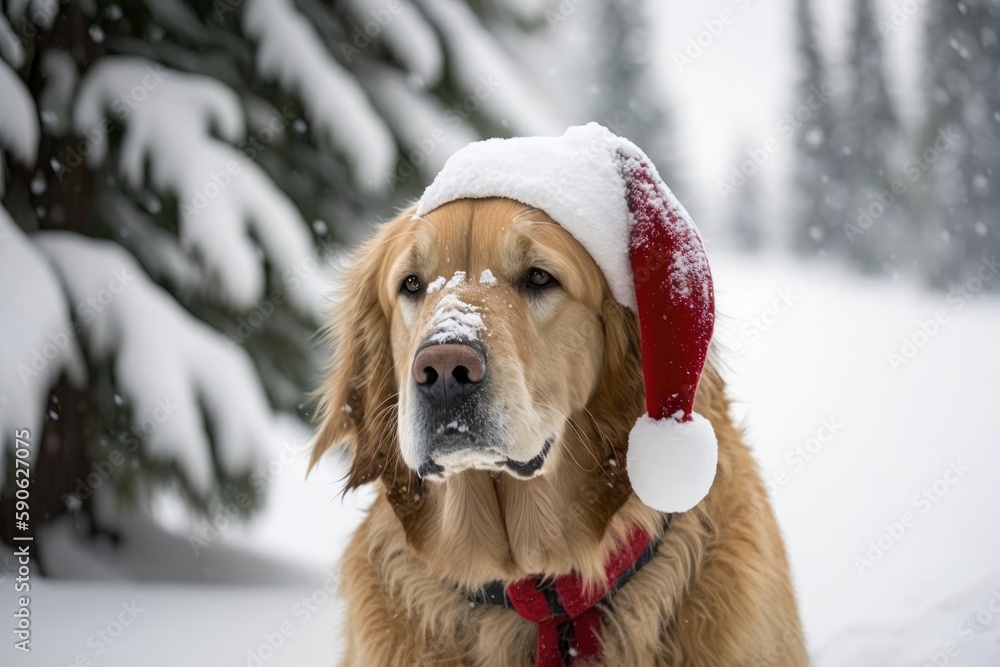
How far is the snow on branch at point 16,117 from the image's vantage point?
413 centimetres

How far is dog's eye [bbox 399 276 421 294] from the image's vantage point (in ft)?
8.30

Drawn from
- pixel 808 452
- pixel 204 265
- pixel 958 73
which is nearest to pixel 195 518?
pixel 204 265

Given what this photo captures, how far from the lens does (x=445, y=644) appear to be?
248 cm

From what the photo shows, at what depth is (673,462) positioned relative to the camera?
81.6 inches

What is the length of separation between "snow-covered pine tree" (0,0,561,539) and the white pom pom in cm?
306

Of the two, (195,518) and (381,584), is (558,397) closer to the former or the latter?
(381,584)

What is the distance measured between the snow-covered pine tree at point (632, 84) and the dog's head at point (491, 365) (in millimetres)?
20160

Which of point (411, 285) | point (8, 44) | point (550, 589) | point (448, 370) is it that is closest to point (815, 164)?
point (8, 44)

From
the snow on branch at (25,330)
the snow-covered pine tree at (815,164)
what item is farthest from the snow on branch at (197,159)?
the snow-covered pine tree at (815,164)

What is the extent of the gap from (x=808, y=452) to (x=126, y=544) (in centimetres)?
592

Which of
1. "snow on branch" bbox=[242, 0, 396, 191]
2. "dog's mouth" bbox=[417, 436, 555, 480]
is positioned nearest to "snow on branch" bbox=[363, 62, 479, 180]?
"snow on branch" bbox=[242, 0, 396, 191]

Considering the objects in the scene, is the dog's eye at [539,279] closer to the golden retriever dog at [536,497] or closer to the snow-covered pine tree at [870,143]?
the golden retriever dog at [536,497]

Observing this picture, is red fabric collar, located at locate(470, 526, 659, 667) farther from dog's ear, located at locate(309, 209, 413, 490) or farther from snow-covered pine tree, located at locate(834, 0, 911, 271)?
snow-covered pine tree, located at locate(834, 0, 911, 271)

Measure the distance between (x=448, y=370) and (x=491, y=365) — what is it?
0.13m
